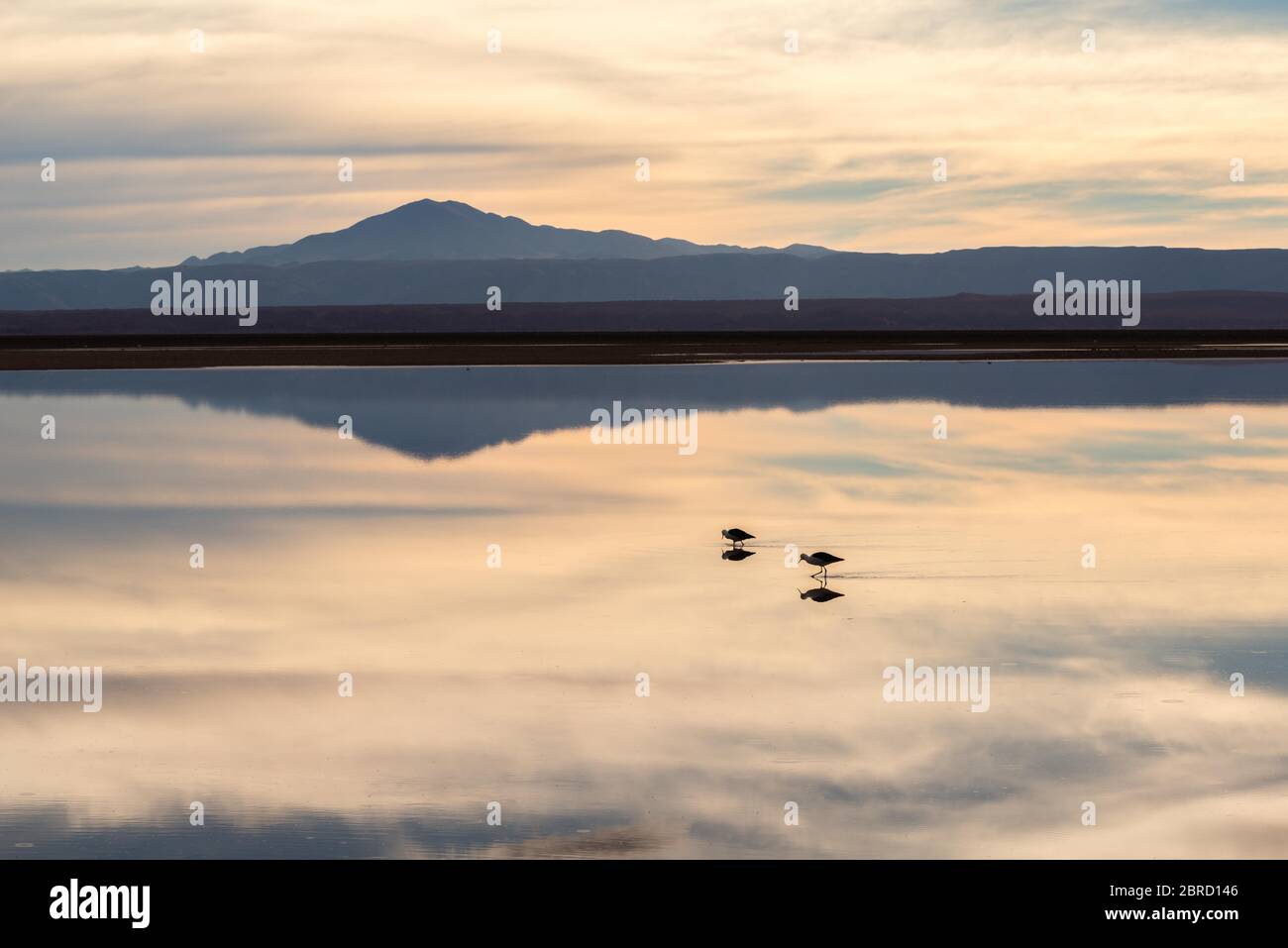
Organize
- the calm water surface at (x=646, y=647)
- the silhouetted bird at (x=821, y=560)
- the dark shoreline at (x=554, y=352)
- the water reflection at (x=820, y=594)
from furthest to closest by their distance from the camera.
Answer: the dark shoreline at (x=554, y=352), the silhouetted bird at (x=821, y=560), the water reflection at (x=820, y=594), the calm water surface at (x=646, y=647)

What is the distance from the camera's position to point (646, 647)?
14727 mm

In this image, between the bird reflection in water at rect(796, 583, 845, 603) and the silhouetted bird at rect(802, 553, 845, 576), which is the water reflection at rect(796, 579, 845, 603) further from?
the silhouetted bird at rect(802, 553, 845, 576)

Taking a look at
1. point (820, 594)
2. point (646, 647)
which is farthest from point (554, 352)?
point (646, 647)

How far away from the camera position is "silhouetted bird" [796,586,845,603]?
16.8 m

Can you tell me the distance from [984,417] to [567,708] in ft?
84.9

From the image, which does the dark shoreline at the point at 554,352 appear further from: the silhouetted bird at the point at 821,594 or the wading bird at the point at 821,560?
the silhouetted bird at the point at 821,594

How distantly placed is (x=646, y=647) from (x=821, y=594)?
3015 millimetres

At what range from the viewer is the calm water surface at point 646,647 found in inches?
404

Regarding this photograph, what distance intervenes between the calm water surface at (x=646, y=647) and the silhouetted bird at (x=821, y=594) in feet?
0.89

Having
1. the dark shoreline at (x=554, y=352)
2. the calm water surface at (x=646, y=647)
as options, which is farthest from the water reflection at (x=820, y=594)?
the dark shoreline at (x=554, y=352)
